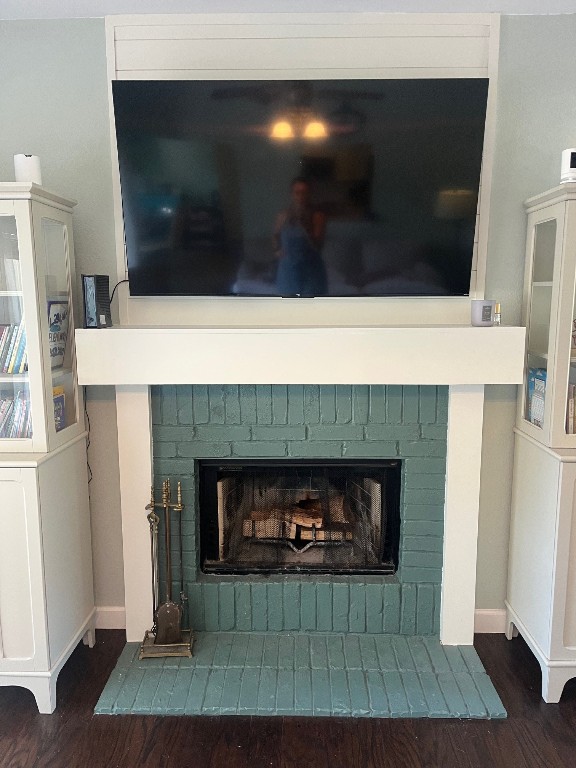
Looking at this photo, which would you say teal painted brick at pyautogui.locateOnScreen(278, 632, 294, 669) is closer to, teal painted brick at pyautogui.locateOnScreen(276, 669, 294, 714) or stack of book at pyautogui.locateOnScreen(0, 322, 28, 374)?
teal painted brick at pyautogui.locateOnScreen(276, 669, 294, 714)

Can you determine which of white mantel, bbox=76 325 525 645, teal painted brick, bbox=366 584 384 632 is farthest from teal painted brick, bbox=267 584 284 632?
white mantel, bbox=76 325 525 645

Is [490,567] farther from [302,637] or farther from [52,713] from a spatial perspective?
[52,713]

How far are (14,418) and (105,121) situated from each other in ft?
3.86

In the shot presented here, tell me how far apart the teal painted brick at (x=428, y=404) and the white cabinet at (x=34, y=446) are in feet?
4.51

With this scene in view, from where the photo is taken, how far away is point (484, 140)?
214 centimetres

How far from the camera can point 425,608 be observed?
2346mm

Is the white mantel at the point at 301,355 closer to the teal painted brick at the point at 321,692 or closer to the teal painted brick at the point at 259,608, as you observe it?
the teal painted brick at the point at 259,608

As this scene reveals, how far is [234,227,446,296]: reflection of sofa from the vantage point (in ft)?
6.85

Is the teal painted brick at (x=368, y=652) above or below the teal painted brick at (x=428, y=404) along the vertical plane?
below

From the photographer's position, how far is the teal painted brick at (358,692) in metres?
1.95

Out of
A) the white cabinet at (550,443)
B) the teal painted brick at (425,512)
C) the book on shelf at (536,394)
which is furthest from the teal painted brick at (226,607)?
the book on shelf at (536,394)

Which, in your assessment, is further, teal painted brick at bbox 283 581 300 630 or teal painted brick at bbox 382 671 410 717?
teal painted brick at bbox 283 581 300 630

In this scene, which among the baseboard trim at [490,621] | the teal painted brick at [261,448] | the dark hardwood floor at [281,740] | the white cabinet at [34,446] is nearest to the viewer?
the dark hardwood floor at [281,740]

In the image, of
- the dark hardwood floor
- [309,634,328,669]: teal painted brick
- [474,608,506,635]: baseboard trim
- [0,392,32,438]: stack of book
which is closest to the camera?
the dark hardwood floor
